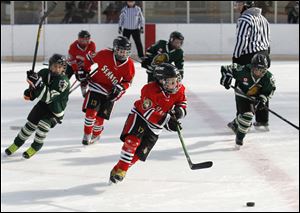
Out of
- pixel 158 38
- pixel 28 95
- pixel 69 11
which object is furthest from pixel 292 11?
pixel 28 95

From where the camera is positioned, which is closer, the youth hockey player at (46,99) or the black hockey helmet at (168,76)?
the black hockey helmet at (168,76)

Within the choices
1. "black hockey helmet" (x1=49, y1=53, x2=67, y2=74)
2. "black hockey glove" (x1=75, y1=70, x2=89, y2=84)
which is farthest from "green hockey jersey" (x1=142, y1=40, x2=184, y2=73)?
"black hockey helmet" (x1=49, y1=53, x2=67, y2=74)

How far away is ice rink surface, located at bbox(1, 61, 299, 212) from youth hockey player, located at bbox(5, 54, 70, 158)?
12 centimetres

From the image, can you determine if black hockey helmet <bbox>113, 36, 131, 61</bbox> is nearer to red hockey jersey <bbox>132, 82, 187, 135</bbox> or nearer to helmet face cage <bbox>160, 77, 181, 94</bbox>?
red hockey jersey <bbox>132, 82, 187, 135</bbox>

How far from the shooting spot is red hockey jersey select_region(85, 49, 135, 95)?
193 inches

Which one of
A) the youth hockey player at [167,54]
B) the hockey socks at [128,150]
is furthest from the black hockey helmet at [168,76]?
the youth hockey player at [167,54]

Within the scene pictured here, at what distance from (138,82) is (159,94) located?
195 inches

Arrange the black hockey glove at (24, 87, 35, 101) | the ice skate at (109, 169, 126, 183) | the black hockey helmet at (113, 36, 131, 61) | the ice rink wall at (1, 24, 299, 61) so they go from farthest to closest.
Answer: the ice rink wall at (1, 24, 299, 61) → the black hockey helmet at (113, 36, 131, 61) → the black hockey glove at (24, 87, 35, 101) → the ice skate at (109, 169, 126, 183)

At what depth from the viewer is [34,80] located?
4172 millimetres

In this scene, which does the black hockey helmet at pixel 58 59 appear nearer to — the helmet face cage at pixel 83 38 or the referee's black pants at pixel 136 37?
the helmet face cage at pixel 83 38

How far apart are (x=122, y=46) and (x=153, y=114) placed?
726 mm

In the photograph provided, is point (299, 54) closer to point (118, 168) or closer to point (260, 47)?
point (260, 47)

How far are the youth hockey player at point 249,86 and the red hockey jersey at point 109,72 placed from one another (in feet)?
1.83

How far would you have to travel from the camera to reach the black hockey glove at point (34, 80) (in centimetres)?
402
